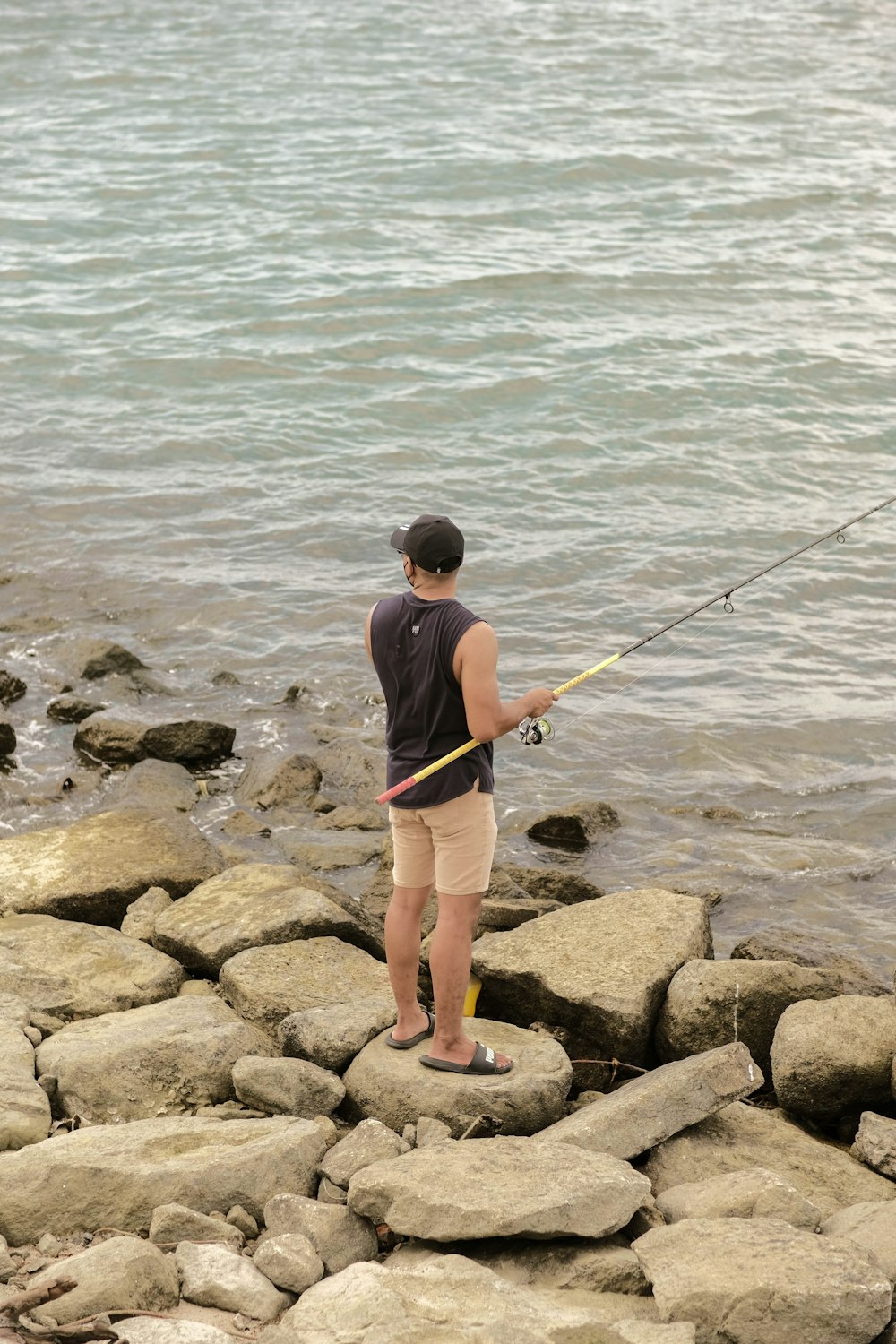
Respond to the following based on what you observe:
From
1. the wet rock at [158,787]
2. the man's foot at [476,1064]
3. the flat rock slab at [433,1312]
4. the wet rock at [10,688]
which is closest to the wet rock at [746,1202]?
the flat rock slab at [433,1312]

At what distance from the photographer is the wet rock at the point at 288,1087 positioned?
15.5ft

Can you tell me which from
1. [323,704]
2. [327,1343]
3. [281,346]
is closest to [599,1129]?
[327,1343]

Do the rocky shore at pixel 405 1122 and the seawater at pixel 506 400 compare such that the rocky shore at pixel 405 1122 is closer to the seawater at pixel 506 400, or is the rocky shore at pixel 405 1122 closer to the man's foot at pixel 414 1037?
the man's foot at pixel 414 1037

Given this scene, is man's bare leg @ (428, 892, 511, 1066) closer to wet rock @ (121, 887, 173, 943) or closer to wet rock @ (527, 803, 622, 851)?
wet rock @ (121, 887, 173, 943)

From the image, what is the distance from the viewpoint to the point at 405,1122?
468 centimetres

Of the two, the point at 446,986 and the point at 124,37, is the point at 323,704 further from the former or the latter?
the point at 124,37

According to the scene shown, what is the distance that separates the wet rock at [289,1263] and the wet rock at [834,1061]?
191cm

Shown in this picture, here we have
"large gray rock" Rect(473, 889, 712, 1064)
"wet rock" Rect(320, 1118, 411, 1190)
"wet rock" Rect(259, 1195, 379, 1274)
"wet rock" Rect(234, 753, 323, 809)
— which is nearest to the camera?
"wet rock" Rect(259, 1195, 379, 1274)

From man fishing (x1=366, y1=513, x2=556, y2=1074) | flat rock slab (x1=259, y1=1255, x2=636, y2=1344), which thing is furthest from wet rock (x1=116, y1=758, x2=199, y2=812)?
flat rock slab (x1=259, y1=1255, x2=636, y2=1344)

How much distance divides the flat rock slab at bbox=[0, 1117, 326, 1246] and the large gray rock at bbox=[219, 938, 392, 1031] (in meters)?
0.96

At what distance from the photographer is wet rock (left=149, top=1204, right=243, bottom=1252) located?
3939 mm

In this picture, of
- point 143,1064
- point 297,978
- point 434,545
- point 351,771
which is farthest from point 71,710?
point 434,545

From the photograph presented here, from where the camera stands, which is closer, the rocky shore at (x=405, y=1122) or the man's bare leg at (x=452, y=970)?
the rocky shore at (x=405, y=1122)

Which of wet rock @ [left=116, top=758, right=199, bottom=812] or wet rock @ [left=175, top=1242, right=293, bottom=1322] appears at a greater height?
wet rock @ [left=175, top=1242, right=293, bottom=1322]
